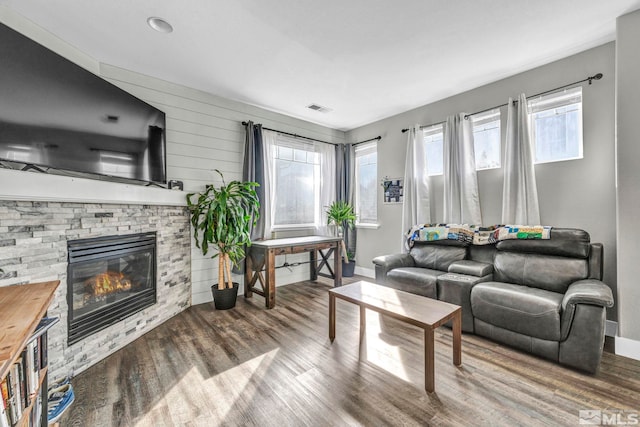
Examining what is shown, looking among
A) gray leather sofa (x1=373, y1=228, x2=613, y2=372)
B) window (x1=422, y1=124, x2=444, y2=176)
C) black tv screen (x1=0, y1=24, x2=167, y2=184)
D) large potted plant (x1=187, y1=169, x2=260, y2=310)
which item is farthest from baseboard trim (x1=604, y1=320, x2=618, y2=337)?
black tv screen (x1=0, y1=24, x2=167, y2=184)

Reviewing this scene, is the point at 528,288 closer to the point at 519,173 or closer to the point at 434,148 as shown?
the point at 519,173

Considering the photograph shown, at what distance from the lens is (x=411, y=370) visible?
200 centimetres

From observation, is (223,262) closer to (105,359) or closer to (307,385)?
(105,359)

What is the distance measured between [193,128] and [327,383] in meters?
3.14

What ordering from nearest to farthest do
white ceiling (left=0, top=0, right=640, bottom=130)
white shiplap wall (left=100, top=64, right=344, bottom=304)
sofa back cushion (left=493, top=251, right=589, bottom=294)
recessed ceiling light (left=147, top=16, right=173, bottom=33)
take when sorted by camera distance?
white ceiling (left=0, top=0, right=640, bottom=130)
recessed ceiling light (left=147, top=16, right=173, bottom=33)
sofa back cushion (left=493, top=251, right=589, bottom=294)
white shiplap wall (left=100, top=64, right=344, bottom=304)

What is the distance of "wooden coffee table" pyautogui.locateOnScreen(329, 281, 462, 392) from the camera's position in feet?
5.77

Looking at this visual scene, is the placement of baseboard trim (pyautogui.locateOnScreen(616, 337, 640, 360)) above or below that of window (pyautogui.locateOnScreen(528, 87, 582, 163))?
below

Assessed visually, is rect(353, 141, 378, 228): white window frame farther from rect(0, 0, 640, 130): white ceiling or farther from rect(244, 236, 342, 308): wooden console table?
A: rect(0, 0, 640, 130): white ceiling

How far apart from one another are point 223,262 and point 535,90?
13.1ft

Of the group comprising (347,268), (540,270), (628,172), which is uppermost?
(628,172)

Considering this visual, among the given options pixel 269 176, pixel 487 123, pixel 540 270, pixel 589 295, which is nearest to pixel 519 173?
pixel 487 123

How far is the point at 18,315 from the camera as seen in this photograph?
970 mm

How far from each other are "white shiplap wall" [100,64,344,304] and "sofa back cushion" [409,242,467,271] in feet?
8.17

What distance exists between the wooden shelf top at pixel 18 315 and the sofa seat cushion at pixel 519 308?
2.87m
